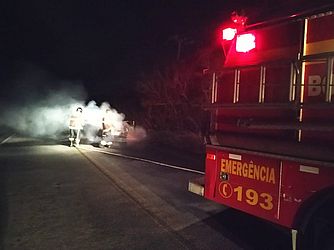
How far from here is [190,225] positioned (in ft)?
18.7

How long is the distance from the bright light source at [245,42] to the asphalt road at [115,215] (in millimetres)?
2422

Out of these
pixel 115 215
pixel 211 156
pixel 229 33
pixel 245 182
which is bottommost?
pixel 115 215

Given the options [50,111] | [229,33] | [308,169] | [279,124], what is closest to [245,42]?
[229,33]

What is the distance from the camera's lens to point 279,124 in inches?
160

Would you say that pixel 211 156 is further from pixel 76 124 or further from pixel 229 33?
pixel 76 124

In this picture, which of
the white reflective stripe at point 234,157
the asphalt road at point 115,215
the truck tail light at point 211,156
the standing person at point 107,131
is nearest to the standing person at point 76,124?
the standing person at point 107,131

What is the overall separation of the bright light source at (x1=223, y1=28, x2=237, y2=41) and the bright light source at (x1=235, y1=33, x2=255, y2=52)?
0.11 m

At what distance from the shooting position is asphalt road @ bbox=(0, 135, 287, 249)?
16.5 ft

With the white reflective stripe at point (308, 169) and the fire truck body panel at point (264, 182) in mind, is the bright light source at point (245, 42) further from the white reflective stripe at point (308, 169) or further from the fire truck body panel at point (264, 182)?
the white reflective stripe at point (308, 169)

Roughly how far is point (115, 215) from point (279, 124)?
3194 mm

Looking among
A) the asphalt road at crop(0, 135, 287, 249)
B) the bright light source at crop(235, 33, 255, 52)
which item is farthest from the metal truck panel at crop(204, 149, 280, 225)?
the bright light source at crop(235, 33, 255, 52)

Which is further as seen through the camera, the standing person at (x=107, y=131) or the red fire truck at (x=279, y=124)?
the standing person at (x=107, y=131)

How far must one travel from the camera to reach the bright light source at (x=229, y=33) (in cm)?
498

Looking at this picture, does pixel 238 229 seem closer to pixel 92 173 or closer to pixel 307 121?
pixel 307 121
